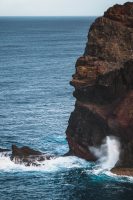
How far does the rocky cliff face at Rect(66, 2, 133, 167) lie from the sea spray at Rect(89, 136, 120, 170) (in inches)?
33.6

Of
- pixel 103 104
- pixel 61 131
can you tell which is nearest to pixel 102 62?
pixel 103 104

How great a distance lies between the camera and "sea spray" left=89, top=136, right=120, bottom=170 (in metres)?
86.6

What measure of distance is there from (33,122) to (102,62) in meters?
36.9

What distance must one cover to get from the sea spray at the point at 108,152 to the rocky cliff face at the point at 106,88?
2.80 ft

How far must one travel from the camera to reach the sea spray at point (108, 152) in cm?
8662

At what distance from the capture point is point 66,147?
102 m

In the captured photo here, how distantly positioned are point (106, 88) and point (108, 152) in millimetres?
11686

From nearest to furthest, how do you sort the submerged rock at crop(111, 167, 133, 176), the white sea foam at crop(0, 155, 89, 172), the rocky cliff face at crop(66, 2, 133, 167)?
the rocky cliff face at crop(66, 2, 133, 167) < the submerged rock at crop(111, 167, 133, 176) < the white sea foam at crop(0, 155, 89, 172)

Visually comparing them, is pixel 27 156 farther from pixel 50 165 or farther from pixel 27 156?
pixel 50 165

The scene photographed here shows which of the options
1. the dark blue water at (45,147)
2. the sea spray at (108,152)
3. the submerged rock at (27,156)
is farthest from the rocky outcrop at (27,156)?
the sea spray at (108,152)

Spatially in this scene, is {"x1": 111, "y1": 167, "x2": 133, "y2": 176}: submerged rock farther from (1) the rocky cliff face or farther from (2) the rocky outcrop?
(2) the rocky outcrop

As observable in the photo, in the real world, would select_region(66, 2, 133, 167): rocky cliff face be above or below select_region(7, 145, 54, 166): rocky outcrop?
above

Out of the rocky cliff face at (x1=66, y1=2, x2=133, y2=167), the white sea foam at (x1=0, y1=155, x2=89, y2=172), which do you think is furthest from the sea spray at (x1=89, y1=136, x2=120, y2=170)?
the white sea foam at (x1=0, y1=155, x2=89, y2=172)

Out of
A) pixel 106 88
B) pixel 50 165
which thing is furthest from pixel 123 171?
pixel 106 88
